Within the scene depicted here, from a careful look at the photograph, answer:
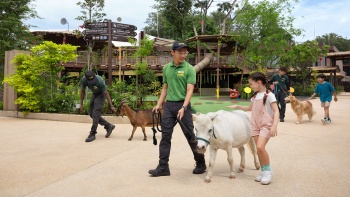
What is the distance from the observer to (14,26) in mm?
21031

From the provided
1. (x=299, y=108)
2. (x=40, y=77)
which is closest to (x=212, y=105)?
(x=299, y=108)

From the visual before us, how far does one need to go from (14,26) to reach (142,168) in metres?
21.0

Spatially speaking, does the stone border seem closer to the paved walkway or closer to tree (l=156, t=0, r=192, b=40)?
the paved walkway

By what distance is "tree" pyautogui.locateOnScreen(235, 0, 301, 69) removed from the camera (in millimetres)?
21406

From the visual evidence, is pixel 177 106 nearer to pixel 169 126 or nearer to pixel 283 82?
pixel 169 126

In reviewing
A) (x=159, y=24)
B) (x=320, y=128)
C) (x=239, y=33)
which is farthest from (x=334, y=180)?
(x=159, y=24)

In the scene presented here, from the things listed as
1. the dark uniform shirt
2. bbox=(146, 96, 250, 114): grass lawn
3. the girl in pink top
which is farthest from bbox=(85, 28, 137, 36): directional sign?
the girl in pink top

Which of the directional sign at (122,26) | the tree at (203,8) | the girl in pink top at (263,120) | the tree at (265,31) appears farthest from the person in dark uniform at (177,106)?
the tree at (203,8)

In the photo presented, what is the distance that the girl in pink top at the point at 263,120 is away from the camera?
3621 millimetres

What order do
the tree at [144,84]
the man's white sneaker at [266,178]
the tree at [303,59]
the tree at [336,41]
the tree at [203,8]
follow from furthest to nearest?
the tree at [336,41] → the tree at [203,8] → the tree at [303,59] → the tree at [144,84] → the man's white sneaker at [266,178]

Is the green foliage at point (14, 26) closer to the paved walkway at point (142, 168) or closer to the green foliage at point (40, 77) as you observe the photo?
the green foliage at point (40, 77)

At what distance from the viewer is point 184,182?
12.2ft

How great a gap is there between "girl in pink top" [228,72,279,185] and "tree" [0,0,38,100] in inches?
802

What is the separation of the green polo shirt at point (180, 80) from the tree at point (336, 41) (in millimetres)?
64163
